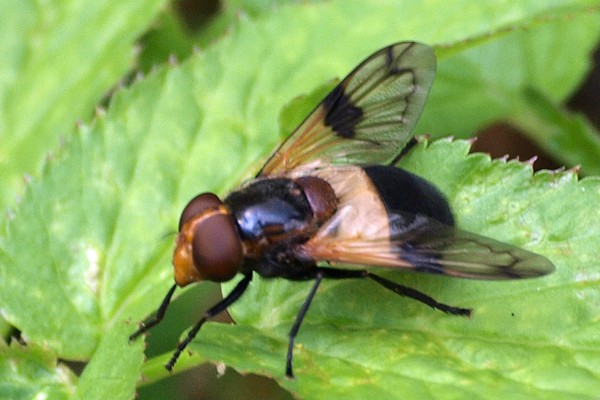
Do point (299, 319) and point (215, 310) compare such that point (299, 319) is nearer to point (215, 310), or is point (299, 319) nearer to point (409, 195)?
point (215, 310)

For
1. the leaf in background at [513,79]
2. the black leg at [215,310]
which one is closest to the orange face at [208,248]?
the black leg at [215,310]

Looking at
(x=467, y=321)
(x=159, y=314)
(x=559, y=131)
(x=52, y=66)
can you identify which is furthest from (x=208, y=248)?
(x=559, y=131)

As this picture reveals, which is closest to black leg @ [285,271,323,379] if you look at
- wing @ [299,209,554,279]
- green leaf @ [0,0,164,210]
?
wing @ [299,209,554,279]

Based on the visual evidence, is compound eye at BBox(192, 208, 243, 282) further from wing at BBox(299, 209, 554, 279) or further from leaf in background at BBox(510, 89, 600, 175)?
leaf in background at BBox(510, 89, 600, 175)

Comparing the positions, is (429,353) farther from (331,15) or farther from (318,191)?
(331,15)

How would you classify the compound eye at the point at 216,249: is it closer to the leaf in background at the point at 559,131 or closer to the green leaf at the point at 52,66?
the green leaf at the point at 52,66

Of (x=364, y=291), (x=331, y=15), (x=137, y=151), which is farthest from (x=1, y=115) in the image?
(x=364, y=291)
